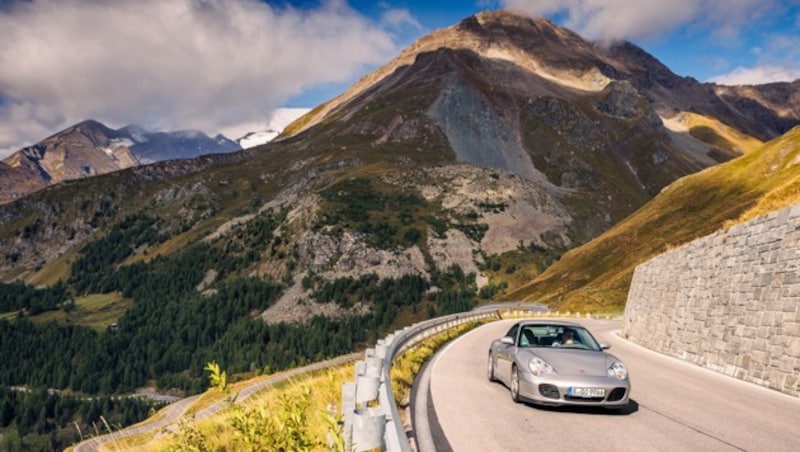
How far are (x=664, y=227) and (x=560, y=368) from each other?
250 ft

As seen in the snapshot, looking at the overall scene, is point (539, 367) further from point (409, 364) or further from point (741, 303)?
point (741, 303)

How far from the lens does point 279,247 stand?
16425cm

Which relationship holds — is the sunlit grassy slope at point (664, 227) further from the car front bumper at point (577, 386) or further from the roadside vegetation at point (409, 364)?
the car front bumper at point (577, 386)

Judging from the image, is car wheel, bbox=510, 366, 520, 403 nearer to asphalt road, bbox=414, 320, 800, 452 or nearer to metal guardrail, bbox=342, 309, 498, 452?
asphalt road, bbox=414, 320, 800, 452

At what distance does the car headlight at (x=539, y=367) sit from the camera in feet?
34.2

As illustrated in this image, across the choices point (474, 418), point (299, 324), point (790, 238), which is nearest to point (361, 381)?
point (474, 418)

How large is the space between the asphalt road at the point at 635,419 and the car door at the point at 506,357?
17.3 inches

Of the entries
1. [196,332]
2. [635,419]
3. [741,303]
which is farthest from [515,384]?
[196,332]

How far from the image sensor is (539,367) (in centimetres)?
1059

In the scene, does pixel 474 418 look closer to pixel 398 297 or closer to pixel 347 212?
pixel 398 297

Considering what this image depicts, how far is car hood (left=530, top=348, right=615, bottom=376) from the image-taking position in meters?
10.3

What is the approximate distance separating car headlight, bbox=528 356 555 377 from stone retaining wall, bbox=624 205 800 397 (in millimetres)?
7170

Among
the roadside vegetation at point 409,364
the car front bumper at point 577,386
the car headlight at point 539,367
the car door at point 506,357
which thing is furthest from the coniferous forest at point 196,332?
the car front bumper at point 577,386

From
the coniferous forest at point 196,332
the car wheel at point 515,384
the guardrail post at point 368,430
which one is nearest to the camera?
the guardrail post at point 368,430
